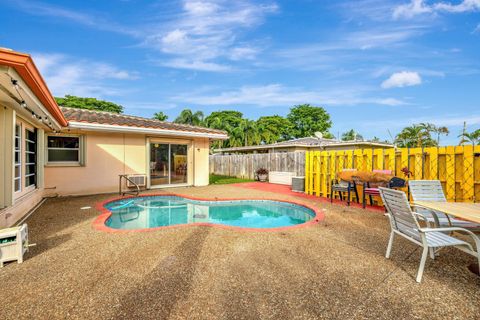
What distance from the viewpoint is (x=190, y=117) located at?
31547mm

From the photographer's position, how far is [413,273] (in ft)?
10.6

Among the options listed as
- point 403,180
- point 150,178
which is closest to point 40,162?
point 150,178

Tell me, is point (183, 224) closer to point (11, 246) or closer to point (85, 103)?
point (11, 246)

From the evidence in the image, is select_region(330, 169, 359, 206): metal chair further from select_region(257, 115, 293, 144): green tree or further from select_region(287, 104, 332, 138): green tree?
select_region(287, 104, 332, 138): green tree

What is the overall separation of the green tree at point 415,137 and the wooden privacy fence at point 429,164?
1497 cm

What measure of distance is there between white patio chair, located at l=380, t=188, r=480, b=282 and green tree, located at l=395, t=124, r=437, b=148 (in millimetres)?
20026

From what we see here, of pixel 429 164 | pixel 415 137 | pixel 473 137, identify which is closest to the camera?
pixel 429 164

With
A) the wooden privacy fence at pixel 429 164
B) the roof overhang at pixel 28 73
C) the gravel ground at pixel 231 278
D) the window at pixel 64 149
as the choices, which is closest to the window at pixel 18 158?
the roof overhang at pixel 28 73

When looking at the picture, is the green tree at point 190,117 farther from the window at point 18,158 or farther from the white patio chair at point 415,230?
the white patio chair at point 415,230

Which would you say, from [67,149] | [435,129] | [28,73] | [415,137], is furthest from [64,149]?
[415,137]

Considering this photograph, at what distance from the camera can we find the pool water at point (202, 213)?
6836 millimetres

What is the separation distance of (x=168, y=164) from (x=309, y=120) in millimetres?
40441

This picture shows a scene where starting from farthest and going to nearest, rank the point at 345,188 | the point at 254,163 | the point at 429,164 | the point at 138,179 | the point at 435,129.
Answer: the point at 435,129
the point at 254,163
the point at 138,179
the point at 345,188
the point at 429,164

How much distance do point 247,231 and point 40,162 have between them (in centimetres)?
824
